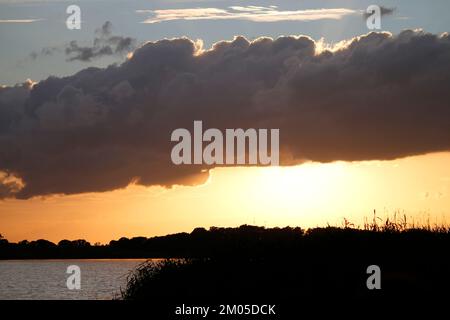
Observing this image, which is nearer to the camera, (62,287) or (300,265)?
(300,265)

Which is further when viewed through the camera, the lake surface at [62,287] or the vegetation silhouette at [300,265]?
the lake surface at [62,287]

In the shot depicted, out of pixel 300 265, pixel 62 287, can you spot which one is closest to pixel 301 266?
pixel 300 265

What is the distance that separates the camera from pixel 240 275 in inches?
1037

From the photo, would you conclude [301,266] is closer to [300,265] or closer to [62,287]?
[300,265]

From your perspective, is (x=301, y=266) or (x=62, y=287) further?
(x=62, y=287)

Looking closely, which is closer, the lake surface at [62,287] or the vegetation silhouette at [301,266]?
the vegetation silhouette at [301,266]

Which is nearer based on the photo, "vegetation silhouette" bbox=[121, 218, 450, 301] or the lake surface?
"vegetation silhouette" bbox=[121, 218, 450, 301]

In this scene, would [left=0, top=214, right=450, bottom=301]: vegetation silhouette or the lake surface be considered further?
the lake surface
